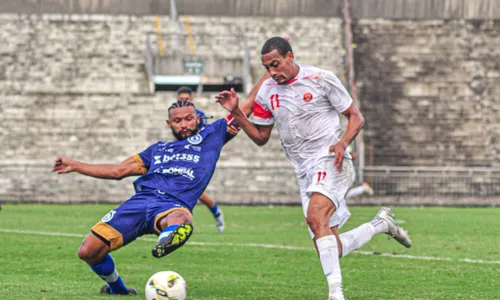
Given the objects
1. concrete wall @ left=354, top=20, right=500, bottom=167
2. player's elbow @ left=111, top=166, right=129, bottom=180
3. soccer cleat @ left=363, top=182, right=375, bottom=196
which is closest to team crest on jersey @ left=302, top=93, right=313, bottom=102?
player's elbow @ left=111, top=166, right=129, bottom=180

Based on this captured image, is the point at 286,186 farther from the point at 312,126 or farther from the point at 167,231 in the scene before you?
the point at 167,231

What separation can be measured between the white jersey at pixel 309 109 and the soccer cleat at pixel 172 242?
1570mm

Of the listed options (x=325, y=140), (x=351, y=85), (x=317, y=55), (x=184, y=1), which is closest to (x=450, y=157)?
(x=351, y=85)

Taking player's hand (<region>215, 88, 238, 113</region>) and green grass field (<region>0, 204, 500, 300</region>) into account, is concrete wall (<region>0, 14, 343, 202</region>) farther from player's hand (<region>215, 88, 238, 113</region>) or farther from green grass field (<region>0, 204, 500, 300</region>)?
player's hand (<region>215, 88, 238, 113</region>)

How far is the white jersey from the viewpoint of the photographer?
36.7ft

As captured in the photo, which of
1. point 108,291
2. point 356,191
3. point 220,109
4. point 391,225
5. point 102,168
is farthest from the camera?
point 220,109

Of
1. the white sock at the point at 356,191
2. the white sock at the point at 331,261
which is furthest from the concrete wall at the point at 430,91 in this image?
the white sock at the point at 331,261

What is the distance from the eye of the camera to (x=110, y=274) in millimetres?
11266

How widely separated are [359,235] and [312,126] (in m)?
1.29

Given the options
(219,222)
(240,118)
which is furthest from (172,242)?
(219,222)

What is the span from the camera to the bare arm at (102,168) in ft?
37.2

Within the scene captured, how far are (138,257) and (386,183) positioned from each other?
1911cm

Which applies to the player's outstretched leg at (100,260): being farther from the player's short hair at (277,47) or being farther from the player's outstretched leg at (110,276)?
the player's short hair at (277,47)

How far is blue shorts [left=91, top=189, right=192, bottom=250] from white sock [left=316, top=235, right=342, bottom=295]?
1.49m
